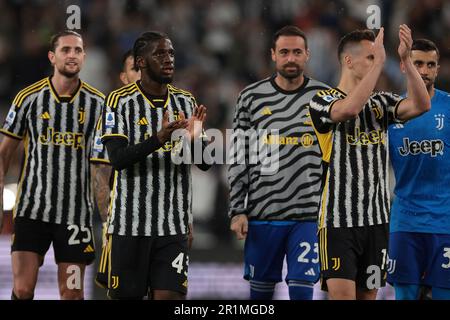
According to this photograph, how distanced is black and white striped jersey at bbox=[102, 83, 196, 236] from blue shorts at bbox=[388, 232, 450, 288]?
1.58 meters

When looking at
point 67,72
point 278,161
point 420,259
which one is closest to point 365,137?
point 278,161

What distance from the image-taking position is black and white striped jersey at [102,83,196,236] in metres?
6.46

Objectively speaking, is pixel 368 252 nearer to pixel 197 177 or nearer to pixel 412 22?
pixel 197 177

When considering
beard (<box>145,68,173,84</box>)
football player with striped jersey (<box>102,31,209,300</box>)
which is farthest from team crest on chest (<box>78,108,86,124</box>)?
beard (<box>145,68,173,84</box>)

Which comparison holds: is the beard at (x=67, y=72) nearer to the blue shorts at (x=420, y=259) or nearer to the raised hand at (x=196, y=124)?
the raised hand at (x=196, y=124)

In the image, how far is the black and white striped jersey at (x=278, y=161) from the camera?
7.39 meters

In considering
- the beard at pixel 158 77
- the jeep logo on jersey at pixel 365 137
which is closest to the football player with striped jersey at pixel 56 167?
the beard at pixel 158 77

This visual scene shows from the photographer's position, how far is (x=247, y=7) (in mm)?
12812

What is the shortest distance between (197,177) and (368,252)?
165 inches

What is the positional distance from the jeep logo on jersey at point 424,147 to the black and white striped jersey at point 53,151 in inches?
81.0

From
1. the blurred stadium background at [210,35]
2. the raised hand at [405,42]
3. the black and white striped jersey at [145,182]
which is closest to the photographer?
the raised hand at [405,42]
